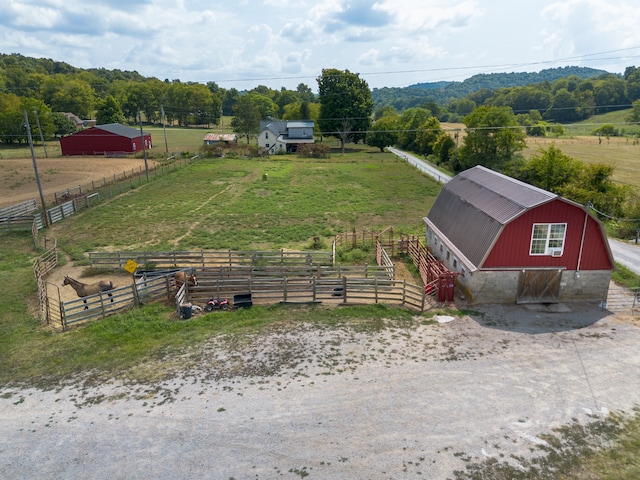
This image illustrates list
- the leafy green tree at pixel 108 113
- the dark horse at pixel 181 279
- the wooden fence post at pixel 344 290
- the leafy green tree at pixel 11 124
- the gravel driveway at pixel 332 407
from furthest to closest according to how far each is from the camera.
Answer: the leafy green tree at pixel 108 113 → the leafy green tree at pixel 11 124 → the dark horse at pixel 181 279 → the wooden fence post at pixel 344 290 → the gravel driveway at pixel 332 407

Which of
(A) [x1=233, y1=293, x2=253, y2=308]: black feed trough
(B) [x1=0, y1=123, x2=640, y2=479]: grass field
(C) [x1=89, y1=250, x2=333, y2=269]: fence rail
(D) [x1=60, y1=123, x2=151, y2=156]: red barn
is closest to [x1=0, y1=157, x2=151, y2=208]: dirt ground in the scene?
(D) [x1=60, y1=123, x2=151, y2=156]: red barn

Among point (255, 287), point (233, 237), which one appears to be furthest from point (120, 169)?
point (255, 287)

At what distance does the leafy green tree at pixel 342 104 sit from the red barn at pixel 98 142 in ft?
116

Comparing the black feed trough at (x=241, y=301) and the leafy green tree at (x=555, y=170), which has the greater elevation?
Result: the leafy green tree at (x=555, y=170)

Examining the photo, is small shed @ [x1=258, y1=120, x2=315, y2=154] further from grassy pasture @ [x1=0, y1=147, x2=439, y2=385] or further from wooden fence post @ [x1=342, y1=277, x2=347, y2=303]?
wooden fence post @ [x1=342, y1=277, x2=347, y2=303]

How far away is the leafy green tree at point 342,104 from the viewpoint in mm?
82250

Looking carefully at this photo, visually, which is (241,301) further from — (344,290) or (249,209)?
(249,209)

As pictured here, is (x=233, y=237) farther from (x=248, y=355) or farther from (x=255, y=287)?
(x=248, y=355)

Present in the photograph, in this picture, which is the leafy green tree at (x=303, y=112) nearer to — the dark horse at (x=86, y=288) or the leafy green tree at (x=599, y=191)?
the leafy green tree at (x=599, y=191)

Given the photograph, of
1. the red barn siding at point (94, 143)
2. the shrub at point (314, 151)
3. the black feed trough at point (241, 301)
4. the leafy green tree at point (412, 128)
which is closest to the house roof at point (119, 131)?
the red barn siding at point (94, 143)

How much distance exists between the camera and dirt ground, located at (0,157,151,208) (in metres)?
42.2

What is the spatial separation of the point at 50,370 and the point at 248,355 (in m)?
6.49

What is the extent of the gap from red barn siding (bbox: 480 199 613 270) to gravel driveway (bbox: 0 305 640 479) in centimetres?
343

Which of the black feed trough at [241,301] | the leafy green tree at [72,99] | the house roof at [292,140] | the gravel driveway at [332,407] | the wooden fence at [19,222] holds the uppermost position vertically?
the leafy green tree at [72,99]
